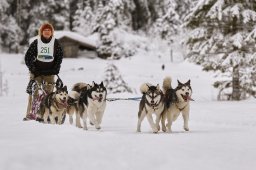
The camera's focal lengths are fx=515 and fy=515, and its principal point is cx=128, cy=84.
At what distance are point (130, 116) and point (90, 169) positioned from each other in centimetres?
885

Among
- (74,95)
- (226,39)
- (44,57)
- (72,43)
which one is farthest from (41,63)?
(72,43)

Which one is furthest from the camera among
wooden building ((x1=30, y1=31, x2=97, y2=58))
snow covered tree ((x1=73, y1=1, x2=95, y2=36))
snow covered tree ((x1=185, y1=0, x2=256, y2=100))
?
snow covered tree ((x1=73, y1=1, x2=95, y2=36))

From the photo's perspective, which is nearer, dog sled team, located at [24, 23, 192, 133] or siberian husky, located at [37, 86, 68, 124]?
dog sled team, located at [24, 23, 192, 133]

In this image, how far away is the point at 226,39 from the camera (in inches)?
844

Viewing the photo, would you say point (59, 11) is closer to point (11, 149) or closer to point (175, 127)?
point (175, 127)

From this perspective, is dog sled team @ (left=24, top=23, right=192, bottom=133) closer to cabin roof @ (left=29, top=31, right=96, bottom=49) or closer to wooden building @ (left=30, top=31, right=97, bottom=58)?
cabin roof @ (left=29, top=31, right=96, bottom=49)

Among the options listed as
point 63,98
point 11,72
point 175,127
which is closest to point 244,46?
point 175,127

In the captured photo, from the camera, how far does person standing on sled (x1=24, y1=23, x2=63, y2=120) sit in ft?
36.5

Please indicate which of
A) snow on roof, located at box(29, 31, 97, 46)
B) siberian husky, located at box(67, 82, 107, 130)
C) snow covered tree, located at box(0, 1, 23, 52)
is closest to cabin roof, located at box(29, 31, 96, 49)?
snow on roof, located at box(29, 31, 97, 46)

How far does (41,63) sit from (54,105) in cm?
121

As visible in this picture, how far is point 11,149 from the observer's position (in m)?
6.40

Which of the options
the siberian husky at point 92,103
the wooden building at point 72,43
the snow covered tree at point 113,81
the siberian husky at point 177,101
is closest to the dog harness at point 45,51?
the siberian husky at point 92,103

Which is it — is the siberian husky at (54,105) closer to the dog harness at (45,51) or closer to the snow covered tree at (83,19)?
the dog harness at (45,51)

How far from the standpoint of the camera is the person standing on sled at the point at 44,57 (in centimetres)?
1113
